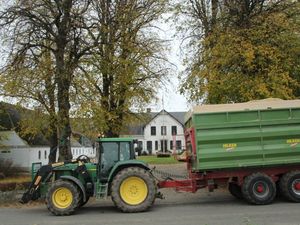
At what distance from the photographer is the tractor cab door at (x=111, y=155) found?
52.5ft

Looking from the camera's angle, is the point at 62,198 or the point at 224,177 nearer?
the point at 62,198

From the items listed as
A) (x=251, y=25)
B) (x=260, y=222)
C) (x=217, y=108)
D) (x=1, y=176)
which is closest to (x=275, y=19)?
(x=251, y=25)

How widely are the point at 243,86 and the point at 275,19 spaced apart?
349cm

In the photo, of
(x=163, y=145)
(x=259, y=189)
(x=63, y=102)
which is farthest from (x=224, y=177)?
(x=163, y=145)

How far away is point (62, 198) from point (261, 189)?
6451mm

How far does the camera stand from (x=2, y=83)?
2441 centimetres

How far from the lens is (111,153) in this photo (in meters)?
16.2

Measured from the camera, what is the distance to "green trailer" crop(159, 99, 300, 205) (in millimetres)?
15883

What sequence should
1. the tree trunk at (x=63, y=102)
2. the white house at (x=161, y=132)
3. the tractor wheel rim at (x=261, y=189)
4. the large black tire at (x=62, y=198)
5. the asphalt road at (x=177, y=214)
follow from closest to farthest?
1. the asphalt road at (x=177, y=214)
2. the large black tire at (x=62, y=198)
3. the tractor wheel rim at (x=261, y=189)
4. the tree trunk at (x=63, y=102)
5. the white house at (x=161, y=132)

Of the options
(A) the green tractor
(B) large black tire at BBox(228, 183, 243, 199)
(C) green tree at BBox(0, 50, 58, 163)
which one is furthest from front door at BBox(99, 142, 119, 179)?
(C) green tree at BBox(0, 50, 58, 163)

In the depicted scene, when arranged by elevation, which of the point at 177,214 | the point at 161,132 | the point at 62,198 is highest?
the point at 161,132

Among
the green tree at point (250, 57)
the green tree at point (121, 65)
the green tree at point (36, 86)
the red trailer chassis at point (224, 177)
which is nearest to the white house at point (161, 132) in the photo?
the green tree at point (121, 65)

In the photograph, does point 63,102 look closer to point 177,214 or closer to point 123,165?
point 123,165

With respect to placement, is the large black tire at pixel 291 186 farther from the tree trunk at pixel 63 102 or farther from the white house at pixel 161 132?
the white house at pixel 161 132
